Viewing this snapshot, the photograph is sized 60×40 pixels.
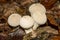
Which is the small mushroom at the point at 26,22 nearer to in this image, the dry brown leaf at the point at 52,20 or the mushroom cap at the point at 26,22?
the mushroom cap at the point at 26,22

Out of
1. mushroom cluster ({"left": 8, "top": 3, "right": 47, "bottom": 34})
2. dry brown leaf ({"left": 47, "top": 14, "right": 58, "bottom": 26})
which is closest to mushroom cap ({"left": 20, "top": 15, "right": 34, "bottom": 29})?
mushroom cluster ({"left": 8, "top": 3, "right": 47, "bottom": 34})

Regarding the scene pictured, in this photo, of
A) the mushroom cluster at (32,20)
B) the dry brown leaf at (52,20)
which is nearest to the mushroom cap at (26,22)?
the mushroom cluster at (32,20)

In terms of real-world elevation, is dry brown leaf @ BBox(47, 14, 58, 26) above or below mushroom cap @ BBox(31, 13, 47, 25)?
below

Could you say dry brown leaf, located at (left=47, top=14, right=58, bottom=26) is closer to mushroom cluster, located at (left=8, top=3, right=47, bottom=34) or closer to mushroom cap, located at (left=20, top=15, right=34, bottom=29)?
mushroom cluster, located at (left=8, top=3, right=47, bottom=34)

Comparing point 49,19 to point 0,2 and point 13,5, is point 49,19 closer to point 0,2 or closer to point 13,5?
point 13,5

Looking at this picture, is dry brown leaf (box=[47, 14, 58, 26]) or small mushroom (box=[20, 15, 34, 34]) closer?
small mushroom (box=[20, 15, 34, 34])

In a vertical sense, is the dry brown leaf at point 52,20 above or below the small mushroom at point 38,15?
below

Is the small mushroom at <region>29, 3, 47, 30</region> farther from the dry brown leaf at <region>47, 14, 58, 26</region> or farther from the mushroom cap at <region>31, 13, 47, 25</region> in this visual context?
the dry brown leaf at <region>47, 14, 58, 26</region>

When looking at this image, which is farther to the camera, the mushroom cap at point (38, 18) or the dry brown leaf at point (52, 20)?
the dry brown leaf at point (52, 20)

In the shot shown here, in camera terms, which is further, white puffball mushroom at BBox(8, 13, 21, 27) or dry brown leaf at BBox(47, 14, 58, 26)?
dry brown leaf at BBox(47, 14, 58, 26)
